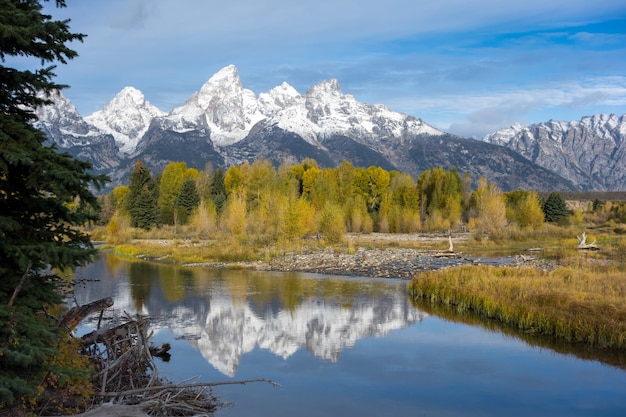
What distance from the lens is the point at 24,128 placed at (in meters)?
10.4

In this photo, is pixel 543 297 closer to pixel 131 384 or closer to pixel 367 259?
pixel 131 384

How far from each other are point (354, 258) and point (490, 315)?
24917 millimetres

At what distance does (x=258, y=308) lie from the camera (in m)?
28.2

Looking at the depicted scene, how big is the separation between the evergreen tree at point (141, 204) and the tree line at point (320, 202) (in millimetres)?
142

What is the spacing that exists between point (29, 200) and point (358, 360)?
1220 centimetres

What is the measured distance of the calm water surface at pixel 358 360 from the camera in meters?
15.2

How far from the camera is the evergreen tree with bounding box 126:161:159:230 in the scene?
8488cm

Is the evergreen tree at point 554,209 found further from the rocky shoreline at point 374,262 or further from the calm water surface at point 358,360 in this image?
the calm water surface at point 358,360

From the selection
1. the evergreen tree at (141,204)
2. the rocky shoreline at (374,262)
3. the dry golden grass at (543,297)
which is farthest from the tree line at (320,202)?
the dry golden grass at (543,297)

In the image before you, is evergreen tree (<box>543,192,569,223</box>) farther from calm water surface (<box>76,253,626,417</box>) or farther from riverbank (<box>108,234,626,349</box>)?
calm water surface (<box>76,253,626,417</box>)

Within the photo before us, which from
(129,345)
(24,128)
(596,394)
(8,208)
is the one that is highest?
(24,128)

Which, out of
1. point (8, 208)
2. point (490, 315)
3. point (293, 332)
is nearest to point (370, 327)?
point (293, 332)

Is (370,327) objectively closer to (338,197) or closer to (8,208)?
(8,208)

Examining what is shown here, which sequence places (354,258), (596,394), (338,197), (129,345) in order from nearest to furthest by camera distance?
(129,345), (596,394), (354,258), (338,197)
